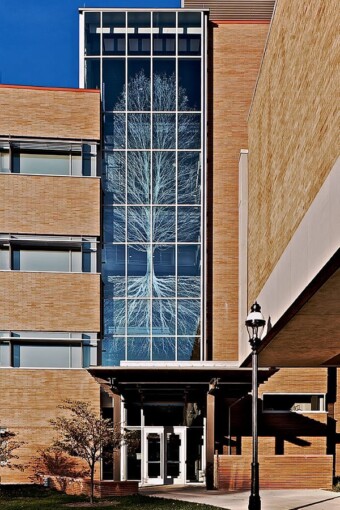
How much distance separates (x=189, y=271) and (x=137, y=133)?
6389mm

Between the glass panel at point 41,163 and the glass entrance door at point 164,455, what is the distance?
1128 cm

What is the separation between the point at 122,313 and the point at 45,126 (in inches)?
332

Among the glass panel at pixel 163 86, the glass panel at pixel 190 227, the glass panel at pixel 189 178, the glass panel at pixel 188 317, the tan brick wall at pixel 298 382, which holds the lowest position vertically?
the tan brick wall at pixel 298 382

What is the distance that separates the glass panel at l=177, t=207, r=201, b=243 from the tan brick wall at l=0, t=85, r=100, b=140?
201 inches

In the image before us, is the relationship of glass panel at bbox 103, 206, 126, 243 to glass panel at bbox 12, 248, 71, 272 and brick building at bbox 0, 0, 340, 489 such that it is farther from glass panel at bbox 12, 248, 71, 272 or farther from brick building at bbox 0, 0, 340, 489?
glass panel at bbox 12, 248, 71, 272

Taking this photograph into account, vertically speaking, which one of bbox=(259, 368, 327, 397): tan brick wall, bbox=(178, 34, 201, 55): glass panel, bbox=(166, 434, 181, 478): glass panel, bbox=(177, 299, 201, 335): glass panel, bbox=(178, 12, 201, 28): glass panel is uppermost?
bbox=(178, 12, 201, 28): glass panel

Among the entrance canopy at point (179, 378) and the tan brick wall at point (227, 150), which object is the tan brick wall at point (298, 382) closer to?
the tan brick wall at point (227, 150)

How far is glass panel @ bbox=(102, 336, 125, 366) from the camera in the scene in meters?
41.1

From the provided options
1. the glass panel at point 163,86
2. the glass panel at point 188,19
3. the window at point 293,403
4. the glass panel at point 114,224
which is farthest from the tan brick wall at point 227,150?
the glass panel at point 114,224

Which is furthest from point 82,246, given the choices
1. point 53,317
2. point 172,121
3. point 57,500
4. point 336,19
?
point 336,19

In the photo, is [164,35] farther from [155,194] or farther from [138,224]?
[138,224]

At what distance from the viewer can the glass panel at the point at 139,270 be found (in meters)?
41.7

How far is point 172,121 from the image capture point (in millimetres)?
43125

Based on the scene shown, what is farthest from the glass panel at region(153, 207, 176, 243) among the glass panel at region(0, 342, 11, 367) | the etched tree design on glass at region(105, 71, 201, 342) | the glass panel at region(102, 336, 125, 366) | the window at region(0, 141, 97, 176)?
the glass panel at region(0, 342, 11, 367)
